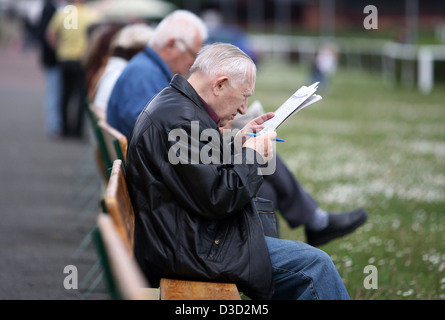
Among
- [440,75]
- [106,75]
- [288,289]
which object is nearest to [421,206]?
[106,75]

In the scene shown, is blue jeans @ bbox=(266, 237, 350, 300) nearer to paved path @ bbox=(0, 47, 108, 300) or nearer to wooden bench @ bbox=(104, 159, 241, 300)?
wooden bench @ bbox=(104, 159, 241, 300)

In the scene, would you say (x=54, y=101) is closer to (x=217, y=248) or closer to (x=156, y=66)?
(x=156, y=66)

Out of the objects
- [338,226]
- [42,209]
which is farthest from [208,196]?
[42,209]

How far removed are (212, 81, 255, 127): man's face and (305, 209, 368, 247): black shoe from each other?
2.81 m

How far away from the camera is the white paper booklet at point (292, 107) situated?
388 cm

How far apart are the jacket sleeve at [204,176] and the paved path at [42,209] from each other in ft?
7.17

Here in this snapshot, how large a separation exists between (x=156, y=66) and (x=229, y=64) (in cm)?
233

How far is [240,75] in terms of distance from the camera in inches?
151

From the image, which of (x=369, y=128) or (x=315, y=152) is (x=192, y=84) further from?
(x=369, y=128)
